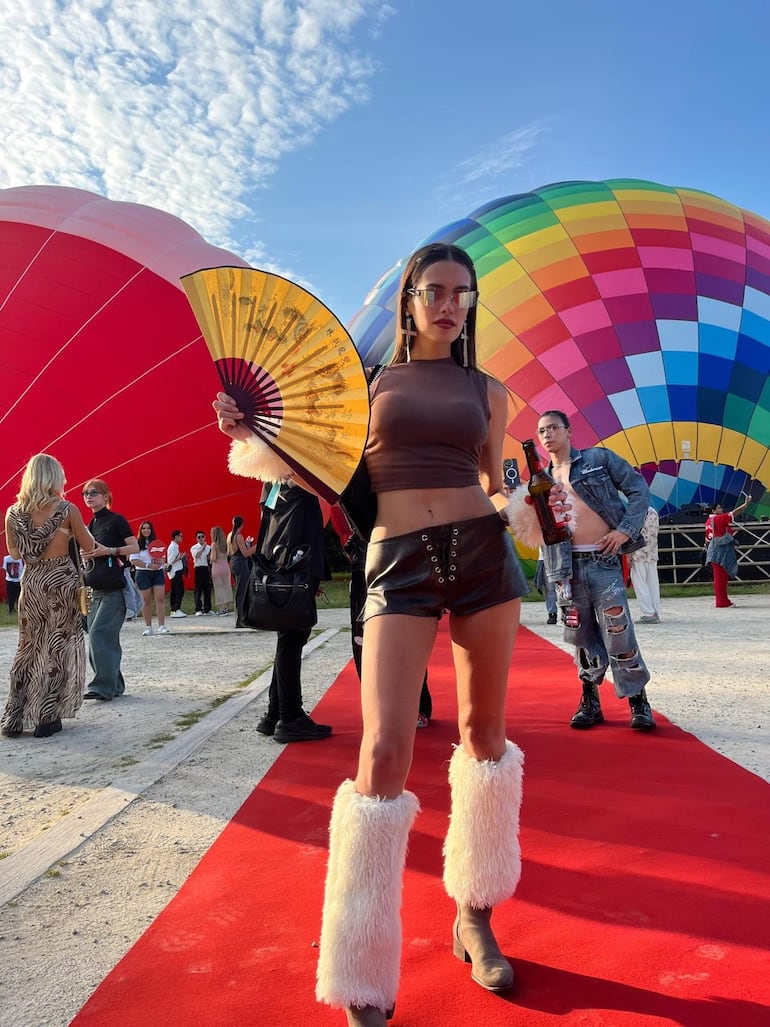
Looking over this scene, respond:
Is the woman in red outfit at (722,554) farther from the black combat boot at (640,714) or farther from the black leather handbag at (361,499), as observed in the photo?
the black leather handbag at (361,499)

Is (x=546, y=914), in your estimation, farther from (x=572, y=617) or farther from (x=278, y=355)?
(x=572, y=617)

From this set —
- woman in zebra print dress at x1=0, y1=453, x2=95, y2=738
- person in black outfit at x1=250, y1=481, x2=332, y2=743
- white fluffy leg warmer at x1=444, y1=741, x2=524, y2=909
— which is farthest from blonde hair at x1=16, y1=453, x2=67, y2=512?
white fluffy leg warmer at x1=444, y1=741, x2=524, y2=909

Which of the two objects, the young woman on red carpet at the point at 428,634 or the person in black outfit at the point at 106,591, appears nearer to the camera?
the young woman on red carpet at the point at 428,634

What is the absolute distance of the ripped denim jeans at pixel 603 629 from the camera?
4.56 meters

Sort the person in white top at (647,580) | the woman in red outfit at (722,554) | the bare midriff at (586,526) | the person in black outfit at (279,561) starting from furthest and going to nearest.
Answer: the woman in red outfit at (722,554)
the person in white top at (647,580)
the bare midriff at (586,526)
the person in black outfit at (279,561)

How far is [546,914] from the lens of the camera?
239cm

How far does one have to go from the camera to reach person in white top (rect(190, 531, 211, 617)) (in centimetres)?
1415

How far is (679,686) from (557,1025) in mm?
4475

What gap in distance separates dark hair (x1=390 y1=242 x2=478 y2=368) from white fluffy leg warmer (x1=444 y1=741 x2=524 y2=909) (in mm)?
1156

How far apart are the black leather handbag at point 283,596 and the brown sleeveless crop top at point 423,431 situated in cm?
250

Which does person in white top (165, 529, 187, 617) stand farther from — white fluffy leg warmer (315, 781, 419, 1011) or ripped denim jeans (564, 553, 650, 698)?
white fluffy leg warmer (315, 781, 419, 1011)

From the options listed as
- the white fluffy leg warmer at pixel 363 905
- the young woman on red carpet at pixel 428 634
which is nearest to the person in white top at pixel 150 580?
the young woman on red carpet at pixel 428 634

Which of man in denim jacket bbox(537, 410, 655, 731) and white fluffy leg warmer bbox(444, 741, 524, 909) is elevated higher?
man in denim jacket bbox(537, 410, 655, 731)

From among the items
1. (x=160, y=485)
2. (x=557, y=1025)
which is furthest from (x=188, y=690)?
(x=160, y=485)
